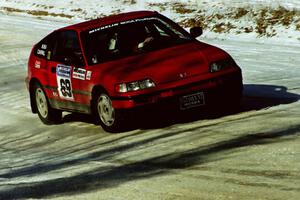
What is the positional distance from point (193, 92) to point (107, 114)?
3.69 ft

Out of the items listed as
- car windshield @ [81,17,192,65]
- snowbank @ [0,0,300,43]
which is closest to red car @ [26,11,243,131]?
car windshield @ [81,17,192,65]

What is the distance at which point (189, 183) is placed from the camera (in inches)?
262

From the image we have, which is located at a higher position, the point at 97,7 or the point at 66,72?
the point at 66,72

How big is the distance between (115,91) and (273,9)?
1161cm

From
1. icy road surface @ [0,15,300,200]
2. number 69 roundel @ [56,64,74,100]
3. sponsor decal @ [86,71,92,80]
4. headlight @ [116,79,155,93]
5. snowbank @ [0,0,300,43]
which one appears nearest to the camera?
icy road surface @ [0,15,300,200]

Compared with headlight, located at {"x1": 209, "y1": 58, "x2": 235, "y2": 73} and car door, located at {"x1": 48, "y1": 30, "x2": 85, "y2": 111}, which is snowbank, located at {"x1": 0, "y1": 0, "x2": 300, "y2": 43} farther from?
headlight, located at {"x1": 209, "y1": 58, "x2": 235, "y2": 73}

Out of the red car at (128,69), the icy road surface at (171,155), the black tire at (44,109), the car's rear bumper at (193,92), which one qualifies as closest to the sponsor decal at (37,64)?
the red car at (128,69)

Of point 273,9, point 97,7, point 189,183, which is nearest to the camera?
point 189,183

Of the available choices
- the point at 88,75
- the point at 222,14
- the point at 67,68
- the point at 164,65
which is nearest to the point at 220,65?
the point at 164,65

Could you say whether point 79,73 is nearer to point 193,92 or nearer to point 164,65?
point 164,65

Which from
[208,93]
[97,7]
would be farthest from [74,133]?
[97,7]

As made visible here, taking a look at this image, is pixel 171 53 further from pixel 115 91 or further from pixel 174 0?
pixel 174 0

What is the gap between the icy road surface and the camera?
654 cm

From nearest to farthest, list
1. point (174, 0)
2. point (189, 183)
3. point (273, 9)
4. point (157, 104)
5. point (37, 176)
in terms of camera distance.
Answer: point (189, 183) → point (37, 176) → point (157, 104) → point (273, 9) → point (174, 0)
